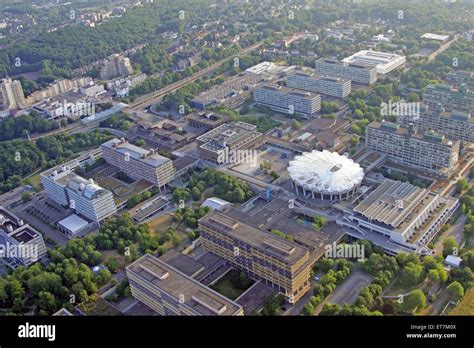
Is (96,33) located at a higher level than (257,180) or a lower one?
higher

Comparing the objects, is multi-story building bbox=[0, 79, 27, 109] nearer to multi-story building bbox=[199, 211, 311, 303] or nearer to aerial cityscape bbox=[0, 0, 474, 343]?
aerial cityscape bbox=[0, 0, 474, 343]

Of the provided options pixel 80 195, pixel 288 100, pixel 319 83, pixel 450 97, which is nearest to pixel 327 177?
pixel 288 100

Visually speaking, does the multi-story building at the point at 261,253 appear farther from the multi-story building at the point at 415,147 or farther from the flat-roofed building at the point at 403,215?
the multi-story building at the point at 415,147

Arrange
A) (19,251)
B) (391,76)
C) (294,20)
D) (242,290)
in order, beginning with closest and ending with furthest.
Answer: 1. (242,290)
2. (19,251)
3. (391,76)
4. (294,20)

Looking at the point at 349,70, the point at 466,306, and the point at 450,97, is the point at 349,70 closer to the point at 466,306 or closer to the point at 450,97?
the point at 450,97

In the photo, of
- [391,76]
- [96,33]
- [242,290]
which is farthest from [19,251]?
[96,33]
